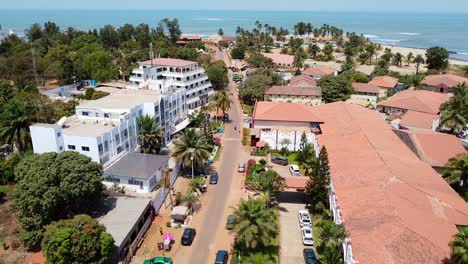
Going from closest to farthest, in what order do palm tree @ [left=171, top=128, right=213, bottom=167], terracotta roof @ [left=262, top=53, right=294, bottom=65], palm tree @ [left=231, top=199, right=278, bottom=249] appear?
palm tree @ [left=231, top=199, right=278, bottom=249], palm tree @ [left=171, top=128, right=213, bottom=167], terracotta roof @ [left=262, top=53, right=294, bottom=65]

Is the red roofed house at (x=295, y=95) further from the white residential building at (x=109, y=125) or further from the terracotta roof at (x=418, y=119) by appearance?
the white residential building at (x=109, y=125)

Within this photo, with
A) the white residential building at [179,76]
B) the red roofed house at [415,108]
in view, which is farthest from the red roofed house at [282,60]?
the white residential building at [179,76]

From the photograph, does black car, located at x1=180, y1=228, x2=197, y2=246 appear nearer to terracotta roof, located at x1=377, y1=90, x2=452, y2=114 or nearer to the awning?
the awning

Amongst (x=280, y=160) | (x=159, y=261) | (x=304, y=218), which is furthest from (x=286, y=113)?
(x=159, y=261)

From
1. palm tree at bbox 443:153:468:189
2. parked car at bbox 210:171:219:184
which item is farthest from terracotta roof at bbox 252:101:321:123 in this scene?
palm tree at bbox 443:153:468:189

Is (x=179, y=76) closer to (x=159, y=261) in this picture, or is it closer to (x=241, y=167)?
(x=241, y=167)
